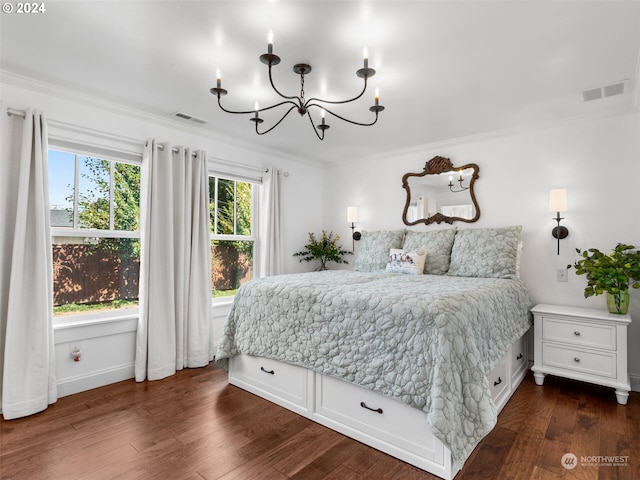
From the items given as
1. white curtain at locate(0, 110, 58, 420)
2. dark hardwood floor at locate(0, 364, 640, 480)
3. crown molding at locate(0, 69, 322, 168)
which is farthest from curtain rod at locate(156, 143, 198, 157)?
dark hardwood floor at locate(0, 364, 640, 480)

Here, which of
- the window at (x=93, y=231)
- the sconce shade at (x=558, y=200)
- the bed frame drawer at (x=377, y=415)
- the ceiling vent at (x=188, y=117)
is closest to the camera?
the bed frame drawer at (x=377, y=415)

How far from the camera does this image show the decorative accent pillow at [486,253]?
3117 millimetres

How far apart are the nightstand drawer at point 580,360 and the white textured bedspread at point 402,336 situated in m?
0.33

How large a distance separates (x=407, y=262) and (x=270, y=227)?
5.52 ft

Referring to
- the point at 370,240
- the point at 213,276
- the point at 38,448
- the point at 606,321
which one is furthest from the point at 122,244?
the point at 606,321

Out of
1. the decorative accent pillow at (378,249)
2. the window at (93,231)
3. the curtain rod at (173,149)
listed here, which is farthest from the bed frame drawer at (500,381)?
the curtain rod at (173,149)

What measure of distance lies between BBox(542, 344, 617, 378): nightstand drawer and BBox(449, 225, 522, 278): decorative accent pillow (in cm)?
68

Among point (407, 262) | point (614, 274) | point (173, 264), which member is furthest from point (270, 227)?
point (614, 274)

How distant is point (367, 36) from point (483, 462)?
241 centimetres

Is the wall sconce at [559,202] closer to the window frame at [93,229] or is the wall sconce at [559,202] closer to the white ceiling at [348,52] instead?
the white ceiling at [348,52]

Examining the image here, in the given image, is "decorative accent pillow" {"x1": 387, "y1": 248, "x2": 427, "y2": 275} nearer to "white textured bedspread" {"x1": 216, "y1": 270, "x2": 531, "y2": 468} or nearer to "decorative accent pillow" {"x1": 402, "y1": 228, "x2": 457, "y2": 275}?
"decorative accent pillow" {"x1": 402, "y1": 228, "x2": 457, "y2": 275}

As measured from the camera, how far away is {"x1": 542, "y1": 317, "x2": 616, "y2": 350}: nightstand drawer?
2.61 m

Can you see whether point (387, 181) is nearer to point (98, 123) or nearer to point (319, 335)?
point (319, 335)

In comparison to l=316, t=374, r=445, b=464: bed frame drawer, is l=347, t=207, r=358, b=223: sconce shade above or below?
above
